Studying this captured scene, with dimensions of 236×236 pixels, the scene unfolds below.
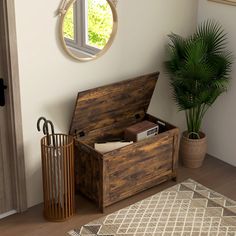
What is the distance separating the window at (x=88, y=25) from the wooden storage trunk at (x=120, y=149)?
32 cm

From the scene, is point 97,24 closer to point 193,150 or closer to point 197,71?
point 197,71

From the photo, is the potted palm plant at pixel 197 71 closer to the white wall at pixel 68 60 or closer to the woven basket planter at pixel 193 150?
the woven basket planter at pixel 193 150

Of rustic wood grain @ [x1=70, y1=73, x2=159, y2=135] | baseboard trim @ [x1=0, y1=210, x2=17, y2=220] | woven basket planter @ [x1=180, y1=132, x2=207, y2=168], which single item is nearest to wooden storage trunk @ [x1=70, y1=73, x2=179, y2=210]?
rustic wood grain @ [x1=70, y1=73, x2=159, y2=135]

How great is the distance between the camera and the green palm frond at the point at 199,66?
4082 mm

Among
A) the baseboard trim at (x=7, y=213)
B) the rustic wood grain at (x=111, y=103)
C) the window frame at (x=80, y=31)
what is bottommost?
the baseboard trim at (x=7, y=213)

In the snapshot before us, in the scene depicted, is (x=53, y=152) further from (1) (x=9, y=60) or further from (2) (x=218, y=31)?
(2) (x=218, y=31)

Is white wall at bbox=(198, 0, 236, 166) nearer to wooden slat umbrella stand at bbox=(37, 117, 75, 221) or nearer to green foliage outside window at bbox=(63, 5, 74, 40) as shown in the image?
green foliage outside window at bbox=(63, 5, 74, 40)

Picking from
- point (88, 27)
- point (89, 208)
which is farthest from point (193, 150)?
point (88, 27)

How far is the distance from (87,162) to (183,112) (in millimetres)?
1297

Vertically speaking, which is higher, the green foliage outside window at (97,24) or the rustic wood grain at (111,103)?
the green foliage outside window at (97,24)

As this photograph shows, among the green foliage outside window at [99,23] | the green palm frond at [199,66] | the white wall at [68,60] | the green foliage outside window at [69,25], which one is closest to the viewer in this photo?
the white wall at [68,60]

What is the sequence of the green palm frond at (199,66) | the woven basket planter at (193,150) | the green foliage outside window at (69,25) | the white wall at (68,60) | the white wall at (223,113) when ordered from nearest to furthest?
1. the white wall at (68,60)
2. the green foliage outside window at (69,25)
3. the green palm frond at (199,66)
4. the white wall at (223,113)
5. the woven basket planter at (193,150)

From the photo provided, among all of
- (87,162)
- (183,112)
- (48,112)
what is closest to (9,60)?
(48,112)

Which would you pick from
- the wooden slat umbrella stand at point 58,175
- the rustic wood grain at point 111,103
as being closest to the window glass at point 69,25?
the rustic wood grain at point 111,103
